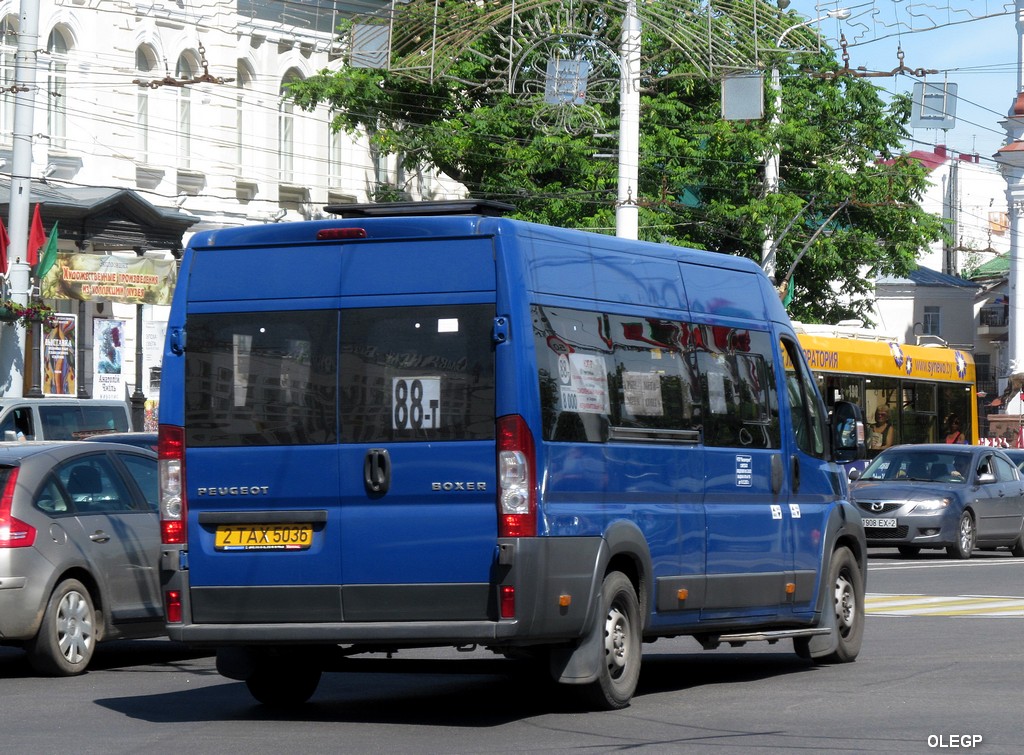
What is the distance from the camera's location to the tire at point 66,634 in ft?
39.3

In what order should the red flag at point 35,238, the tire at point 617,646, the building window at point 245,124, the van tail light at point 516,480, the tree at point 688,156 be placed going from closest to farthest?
the van tail light at point 516,480 < the tire at point 617,646 < the red flag at point 35,238 < the tree at point 688,156 < the building window at point 245,124

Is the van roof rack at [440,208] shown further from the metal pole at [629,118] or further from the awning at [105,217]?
the awning at [105,217]

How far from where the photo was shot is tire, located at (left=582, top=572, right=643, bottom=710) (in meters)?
9.87

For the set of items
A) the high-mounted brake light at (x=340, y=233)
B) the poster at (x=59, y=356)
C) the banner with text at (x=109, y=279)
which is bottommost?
the high-mounted brake light at (x=340, y=233)

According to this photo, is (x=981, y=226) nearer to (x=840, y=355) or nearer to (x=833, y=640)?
(x=840, y=355)

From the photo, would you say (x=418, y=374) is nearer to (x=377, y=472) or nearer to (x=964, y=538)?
(x=377, y=472)

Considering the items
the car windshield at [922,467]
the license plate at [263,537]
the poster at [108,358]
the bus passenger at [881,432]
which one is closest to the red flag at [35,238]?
the poster at [108,358]

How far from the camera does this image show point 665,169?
44.0 m

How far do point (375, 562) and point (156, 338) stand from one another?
103 ft

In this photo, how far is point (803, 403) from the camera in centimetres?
1231

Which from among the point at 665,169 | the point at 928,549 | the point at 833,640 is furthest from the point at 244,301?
the point at 665,169

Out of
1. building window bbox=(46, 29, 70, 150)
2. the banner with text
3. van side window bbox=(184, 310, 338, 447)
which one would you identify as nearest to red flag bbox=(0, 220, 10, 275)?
the banner with text

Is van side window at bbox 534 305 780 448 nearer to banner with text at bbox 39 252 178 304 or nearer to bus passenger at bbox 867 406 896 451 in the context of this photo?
bus passenger at bbox 867 406 896 451

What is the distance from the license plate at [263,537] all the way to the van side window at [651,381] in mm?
1325
